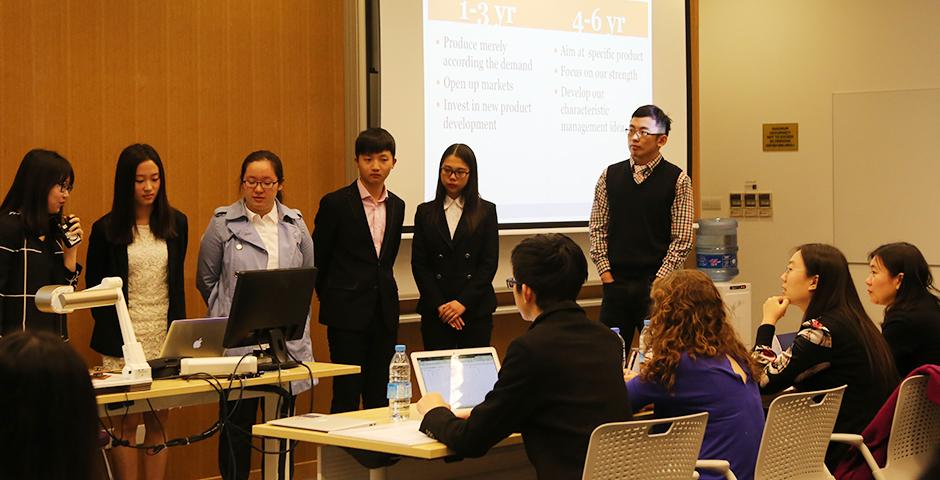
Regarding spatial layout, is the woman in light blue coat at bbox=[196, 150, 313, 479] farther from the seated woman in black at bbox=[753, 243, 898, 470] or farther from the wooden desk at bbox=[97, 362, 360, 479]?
the seated woman in black at bbox=[753, 243, 898, 470]

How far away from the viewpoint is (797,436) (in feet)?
11.3

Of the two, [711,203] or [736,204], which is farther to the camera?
[711,203]

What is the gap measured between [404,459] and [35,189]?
1913 mm

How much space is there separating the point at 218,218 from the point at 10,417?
3.47 m

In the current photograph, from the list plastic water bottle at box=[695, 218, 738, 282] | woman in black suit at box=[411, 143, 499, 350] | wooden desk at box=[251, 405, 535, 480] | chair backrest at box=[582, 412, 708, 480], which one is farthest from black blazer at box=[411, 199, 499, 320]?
plastic water bottle at box=[695, 218, 738, 282]

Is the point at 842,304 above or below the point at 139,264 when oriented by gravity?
below

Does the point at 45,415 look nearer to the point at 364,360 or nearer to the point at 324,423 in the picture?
the point at 324,423

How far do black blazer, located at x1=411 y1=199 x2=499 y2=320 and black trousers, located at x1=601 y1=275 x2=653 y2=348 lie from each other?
2.21 feet

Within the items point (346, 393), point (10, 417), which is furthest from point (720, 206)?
point (10, 417)

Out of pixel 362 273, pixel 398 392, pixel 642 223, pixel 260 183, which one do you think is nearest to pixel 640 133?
pixel 642 223

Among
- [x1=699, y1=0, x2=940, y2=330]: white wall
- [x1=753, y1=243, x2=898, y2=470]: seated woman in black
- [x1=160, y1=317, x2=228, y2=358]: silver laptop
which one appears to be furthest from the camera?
[x1=699, y1=0, x2=940, y2=330]: white wall

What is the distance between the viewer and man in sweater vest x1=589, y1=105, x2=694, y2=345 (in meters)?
5.57

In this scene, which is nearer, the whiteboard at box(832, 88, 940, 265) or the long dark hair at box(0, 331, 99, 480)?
the long dark hair at box(0, 331, 99, 480)

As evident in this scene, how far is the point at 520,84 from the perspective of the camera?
6523 mm
